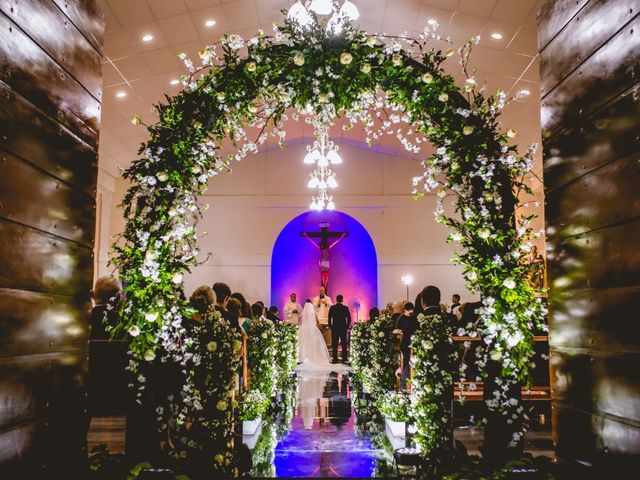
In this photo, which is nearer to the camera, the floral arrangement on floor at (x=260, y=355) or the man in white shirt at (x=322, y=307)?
the floral arrangement on floor at (x=260, y=355)

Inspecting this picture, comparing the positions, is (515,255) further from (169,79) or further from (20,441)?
(169,79)

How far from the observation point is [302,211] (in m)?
17.7

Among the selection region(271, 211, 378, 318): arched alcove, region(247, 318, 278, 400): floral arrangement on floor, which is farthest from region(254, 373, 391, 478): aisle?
region(271, 211, 378, 318): arched alcove

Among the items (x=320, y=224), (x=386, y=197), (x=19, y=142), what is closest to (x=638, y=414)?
(x=19, y=142)

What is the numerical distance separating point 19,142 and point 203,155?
71.4 inches

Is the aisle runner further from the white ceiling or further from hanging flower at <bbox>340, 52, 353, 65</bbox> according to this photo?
the white ceiling

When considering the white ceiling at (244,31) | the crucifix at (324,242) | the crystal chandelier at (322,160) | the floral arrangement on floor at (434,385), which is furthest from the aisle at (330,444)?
the crucifix at (324,242)

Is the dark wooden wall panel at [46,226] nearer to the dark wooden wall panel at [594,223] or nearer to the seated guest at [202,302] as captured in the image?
the seated guest at [202,302]

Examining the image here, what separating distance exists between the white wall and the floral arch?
13002 millimetres

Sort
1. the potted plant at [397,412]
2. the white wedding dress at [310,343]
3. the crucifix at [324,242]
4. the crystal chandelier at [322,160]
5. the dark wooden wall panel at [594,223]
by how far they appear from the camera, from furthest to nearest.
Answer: the crucifix at [324,242], the white wedding dress at [310,343], the crystal chandelier at [322,160], the potted plant at [397,412], the dark wooden wall panel at [594,223]

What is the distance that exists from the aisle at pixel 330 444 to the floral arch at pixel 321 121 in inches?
52.1

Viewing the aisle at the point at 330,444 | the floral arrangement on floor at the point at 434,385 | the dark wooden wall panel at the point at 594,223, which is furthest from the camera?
the aisle at the point at 330,444

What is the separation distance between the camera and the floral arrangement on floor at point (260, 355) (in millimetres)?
7055

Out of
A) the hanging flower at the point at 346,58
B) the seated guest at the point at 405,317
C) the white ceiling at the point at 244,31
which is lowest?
the seated guest at the point at 405,317
